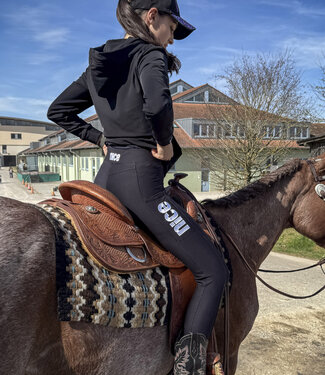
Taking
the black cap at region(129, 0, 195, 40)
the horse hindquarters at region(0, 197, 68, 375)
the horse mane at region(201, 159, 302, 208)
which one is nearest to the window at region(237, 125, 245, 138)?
the horse mane at region(201, 159, 302, 208)

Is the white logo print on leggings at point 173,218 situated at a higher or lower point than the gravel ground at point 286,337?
higher

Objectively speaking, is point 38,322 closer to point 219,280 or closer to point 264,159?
point 219,280

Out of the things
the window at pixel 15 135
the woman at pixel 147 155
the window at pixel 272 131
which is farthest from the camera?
the window at pixel 15 135

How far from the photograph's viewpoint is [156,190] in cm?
202

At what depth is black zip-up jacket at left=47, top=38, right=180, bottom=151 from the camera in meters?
1.83

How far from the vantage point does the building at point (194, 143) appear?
47.7 feet

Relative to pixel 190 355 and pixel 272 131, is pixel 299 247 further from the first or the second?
pixel 190 355

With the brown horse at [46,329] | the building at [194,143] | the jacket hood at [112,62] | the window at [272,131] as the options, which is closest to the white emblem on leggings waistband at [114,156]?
the jacket hood at [112,62]

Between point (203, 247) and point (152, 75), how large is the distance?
1012 millimetres

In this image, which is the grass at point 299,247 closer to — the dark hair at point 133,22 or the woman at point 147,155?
the woman at point 147,155

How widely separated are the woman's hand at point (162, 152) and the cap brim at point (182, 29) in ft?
2.61

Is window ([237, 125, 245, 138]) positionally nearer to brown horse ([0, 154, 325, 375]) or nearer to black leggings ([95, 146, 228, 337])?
brown horse ([0, 154, 325, 375])

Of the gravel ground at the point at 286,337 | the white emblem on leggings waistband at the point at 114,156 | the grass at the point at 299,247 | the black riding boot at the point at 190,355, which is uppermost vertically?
the white emblem on leggings waistband at the point at 114,156

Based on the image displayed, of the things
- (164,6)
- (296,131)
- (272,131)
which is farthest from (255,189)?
(296,131)
